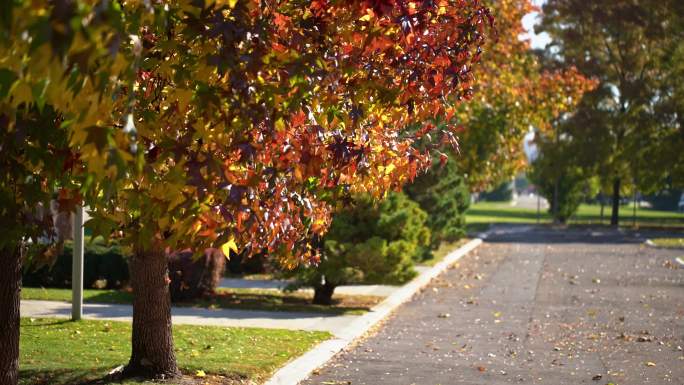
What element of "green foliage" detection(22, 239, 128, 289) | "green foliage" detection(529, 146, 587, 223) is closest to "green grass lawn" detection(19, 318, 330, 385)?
"green foliage" detection(22, 239, 128, 289)

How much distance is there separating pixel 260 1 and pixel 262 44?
0.66 m

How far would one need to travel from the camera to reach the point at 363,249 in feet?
52.6

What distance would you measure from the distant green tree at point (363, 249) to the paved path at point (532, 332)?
0.83 m

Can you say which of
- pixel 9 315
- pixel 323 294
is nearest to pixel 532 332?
pixel 323 294

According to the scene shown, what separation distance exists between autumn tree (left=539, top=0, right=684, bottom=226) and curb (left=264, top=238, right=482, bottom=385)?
1122 inches

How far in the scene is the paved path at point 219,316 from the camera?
13.6 m

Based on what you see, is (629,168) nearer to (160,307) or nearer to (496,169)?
(496,169)

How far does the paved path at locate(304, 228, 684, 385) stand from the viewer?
1036 cm

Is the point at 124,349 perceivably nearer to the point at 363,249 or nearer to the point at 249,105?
the point at 363,249

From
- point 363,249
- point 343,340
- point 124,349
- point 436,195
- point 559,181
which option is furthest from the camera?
point 559,181

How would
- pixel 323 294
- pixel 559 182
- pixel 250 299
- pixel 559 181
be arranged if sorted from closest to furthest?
pixel 323 294
pixel 250 299
pixel 559 181
pixel 559 182

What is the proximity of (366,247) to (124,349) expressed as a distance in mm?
5803

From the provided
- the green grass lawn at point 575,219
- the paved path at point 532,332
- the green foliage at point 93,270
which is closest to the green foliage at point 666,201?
the green grass lawn at point 575,219

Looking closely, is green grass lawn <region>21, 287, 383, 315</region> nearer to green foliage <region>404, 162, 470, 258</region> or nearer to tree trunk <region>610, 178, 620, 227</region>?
green foliage <region>404, 162, 470, 258</region>
